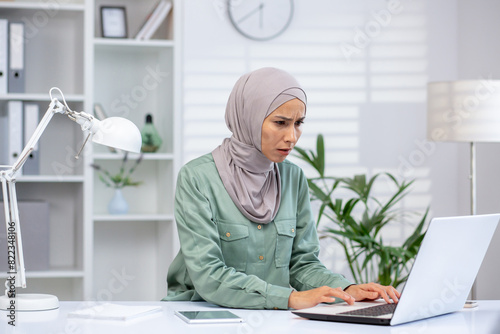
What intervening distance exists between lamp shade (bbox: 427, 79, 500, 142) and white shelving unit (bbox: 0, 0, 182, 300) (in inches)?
49.2

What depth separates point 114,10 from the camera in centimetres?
337

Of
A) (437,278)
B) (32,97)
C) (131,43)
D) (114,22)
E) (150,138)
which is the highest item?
(114,22)

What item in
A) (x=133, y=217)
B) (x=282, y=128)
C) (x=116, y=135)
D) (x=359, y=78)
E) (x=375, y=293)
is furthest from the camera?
(x=359, y=78)

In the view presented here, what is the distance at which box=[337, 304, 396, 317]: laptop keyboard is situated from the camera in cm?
152

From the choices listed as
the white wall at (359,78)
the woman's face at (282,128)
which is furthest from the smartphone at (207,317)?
the white wall at (359,78)

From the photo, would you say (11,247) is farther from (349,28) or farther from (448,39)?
(448,39)

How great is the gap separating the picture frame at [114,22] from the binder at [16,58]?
395 mm

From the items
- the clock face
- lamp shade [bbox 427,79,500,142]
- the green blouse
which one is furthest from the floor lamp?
the green blouse

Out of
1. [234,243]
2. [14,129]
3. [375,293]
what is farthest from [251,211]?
[14,129]

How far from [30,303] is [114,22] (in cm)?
204

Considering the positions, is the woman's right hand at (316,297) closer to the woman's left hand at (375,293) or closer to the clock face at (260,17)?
the woman's left hand at (375,293)

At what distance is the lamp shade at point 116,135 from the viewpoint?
63.2 inches

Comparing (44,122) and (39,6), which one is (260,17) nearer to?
(39,6)

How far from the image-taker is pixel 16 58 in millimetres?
3168
